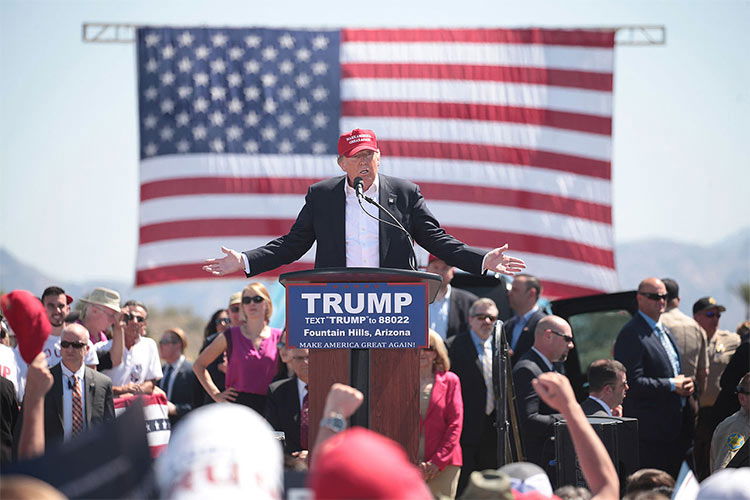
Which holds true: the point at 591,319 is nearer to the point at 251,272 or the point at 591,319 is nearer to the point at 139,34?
the point at 251,272

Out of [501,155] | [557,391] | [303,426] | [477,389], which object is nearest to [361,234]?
[557,391]

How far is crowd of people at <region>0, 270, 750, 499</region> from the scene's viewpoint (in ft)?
22.1

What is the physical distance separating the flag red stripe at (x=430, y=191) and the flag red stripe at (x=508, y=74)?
146cm

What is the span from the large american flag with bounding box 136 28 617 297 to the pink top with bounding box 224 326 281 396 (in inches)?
251

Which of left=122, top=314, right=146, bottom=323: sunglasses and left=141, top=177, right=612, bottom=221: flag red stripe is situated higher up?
left=141, top=177, right=612, bottom=221: flag red stripe

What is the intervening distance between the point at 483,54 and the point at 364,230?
32.6 feet

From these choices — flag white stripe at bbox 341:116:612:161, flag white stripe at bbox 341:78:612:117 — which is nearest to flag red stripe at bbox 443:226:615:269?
flag white stripe at bbox 341:116:612:161

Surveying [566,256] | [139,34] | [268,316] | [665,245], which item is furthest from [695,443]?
[665,245]

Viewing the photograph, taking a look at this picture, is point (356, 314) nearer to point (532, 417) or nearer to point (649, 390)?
point (532, 417)

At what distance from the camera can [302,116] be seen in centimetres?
1461

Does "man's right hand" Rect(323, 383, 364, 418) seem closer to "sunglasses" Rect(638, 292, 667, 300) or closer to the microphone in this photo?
the microphone

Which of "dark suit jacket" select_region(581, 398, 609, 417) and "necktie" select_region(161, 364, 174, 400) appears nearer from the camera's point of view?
"dark suit jacket" select_region(581, 398, 609, 417)

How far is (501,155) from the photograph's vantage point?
48.6 feet

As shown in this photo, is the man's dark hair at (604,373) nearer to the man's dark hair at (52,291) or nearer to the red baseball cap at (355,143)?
the red baseball cap at (355,143)
